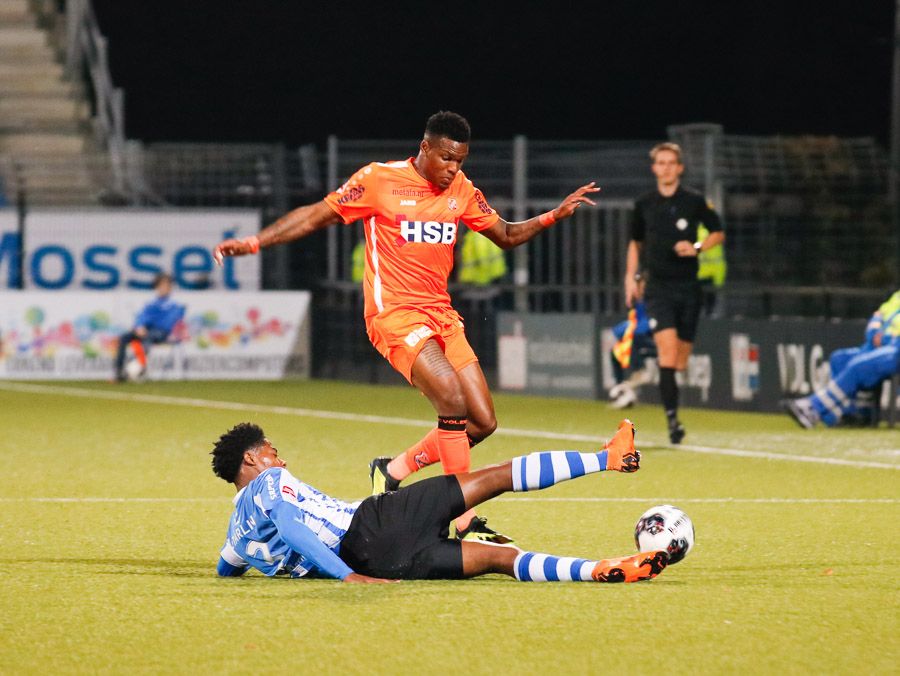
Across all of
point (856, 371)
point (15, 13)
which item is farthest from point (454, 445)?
point (15, 13)

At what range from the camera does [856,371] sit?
48.1ft

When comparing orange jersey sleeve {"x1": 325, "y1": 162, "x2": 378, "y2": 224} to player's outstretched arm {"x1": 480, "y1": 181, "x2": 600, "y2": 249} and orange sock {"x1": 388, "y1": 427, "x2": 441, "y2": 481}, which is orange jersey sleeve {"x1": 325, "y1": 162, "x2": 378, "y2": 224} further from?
orange sock {"x1": 388, "y1": 427, "x2": 441, "y2": 481}

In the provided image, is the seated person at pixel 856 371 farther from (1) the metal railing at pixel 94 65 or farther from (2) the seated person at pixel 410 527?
(1) the metal railing at pixel 94 65

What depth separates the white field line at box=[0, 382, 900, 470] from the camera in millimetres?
12789

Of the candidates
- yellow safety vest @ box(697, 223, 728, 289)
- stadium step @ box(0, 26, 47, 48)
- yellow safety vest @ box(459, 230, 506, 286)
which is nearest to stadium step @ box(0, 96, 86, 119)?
stadium step @ box(0, 26, 47, 48)

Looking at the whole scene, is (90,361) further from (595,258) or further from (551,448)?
(551,448)

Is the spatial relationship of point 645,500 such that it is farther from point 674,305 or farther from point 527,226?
point 674,305

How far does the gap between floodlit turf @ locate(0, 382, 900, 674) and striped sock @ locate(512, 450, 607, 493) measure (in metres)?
0.42

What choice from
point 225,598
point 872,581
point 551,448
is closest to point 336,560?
point 225,598

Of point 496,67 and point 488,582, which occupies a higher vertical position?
point 496,67

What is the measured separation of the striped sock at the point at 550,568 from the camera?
7336mm

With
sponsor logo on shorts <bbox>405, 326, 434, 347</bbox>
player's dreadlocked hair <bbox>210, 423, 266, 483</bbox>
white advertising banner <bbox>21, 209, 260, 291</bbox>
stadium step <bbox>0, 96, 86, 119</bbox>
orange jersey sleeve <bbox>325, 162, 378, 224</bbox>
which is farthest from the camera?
stadium step <bbox>0, 96, 86, 119</bbox>

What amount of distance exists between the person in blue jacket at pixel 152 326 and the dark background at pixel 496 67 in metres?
15.7

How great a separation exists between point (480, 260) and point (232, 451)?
14.0 metres
